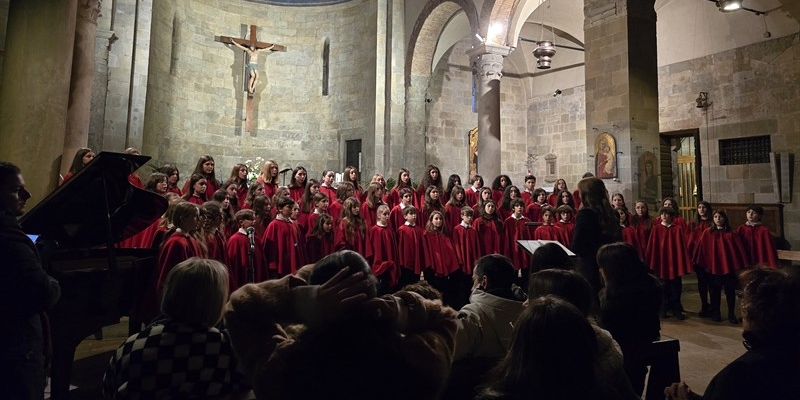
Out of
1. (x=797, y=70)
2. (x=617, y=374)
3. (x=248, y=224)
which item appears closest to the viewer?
(x=617, y=374)

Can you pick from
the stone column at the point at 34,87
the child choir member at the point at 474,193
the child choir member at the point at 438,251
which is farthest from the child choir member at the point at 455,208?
the stone column at the point at 34,87

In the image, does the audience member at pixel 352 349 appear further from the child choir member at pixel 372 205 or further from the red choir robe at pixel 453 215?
the red choir robe at pixel 453 215

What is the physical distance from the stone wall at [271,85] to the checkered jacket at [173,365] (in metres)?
13.4

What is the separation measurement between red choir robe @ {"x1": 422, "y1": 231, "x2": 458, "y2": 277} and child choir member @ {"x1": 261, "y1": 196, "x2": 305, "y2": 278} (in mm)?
1728

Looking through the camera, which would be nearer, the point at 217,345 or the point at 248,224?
the point at 217,345

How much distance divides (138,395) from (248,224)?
353 centimetres

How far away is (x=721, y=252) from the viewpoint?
673 cm

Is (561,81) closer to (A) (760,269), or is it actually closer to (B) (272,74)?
(B) (272,74)

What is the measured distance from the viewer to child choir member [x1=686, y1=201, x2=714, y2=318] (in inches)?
270

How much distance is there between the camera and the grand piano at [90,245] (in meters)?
2.95

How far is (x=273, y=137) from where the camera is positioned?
53.9 ft

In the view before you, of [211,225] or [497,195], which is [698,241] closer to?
[497,195]

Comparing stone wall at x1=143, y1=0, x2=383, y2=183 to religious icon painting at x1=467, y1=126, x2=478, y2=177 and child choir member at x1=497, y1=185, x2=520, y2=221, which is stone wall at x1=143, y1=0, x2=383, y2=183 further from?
child choir member at x1=497, y1=185, x2=520, y2=221

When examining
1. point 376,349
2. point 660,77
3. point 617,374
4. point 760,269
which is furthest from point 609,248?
point 660,77
